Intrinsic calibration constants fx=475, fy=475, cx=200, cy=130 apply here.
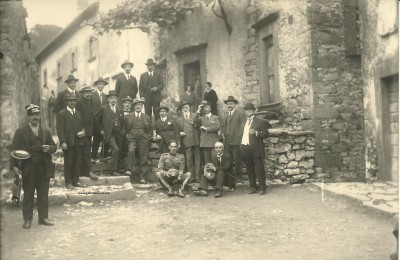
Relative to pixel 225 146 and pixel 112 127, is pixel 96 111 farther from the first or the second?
pixel 225 146

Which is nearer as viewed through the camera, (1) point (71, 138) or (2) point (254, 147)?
(1) point (71, 138)

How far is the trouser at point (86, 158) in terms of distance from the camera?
321 inches

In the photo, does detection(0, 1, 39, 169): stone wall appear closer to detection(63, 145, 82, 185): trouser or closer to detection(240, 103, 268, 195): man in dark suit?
detection(63, 145, 82, 185): trouser

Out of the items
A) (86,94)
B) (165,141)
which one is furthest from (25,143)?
(165,141)

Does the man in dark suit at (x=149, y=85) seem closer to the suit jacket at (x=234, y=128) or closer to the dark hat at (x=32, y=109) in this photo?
the suit jacket at (x=234, y=128)

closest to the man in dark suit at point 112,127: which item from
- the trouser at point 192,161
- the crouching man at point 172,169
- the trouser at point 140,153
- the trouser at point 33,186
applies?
the trouser at point 140,153

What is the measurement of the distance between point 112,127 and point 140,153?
74 centimetres

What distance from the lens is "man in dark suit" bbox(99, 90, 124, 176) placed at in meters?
8.73

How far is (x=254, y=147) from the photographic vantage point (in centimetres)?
834

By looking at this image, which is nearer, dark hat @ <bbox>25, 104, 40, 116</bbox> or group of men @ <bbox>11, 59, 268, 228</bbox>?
dark hat @ <bbox>25, 104, 40, 116</bbox>

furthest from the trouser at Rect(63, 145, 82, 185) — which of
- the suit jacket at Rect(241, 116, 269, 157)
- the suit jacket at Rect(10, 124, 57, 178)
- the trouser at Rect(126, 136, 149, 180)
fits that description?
the suit jacket at Rect(241, 116, 269, 157)

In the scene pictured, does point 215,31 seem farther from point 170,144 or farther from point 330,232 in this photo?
point 330,232

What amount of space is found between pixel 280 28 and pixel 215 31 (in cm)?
231

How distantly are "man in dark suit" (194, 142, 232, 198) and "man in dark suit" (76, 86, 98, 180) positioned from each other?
74.5 inches
